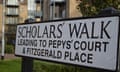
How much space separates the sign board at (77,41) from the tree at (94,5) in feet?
28.1

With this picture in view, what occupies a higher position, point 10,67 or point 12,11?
point 12,11

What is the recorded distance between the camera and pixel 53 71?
1381cm

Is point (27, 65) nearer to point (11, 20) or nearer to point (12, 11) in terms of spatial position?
point (12, 11)

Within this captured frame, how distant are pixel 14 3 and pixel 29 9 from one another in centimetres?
287

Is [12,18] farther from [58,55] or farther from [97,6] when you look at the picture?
[58,55]

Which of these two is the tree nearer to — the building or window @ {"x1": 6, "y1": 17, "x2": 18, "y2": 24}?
the building

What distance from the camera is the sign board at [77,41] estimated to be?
10.1ft

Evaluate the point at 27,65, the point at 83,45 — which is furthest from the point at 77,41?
the point at 27,65

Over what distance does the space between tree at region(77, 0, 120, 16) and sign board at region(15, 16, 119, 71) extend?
28.1 ft

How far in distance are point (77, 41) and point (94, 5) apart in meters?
10.6

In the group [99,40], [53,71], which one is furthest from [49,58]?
[53,71]

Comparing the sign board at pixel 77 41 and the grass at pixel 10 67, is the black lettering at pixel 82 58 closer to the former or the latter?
the sign board at pixel 77 41

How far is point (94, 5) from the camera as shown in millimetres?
14000

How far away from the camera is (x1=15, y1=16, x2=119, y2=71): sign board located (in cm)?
308
